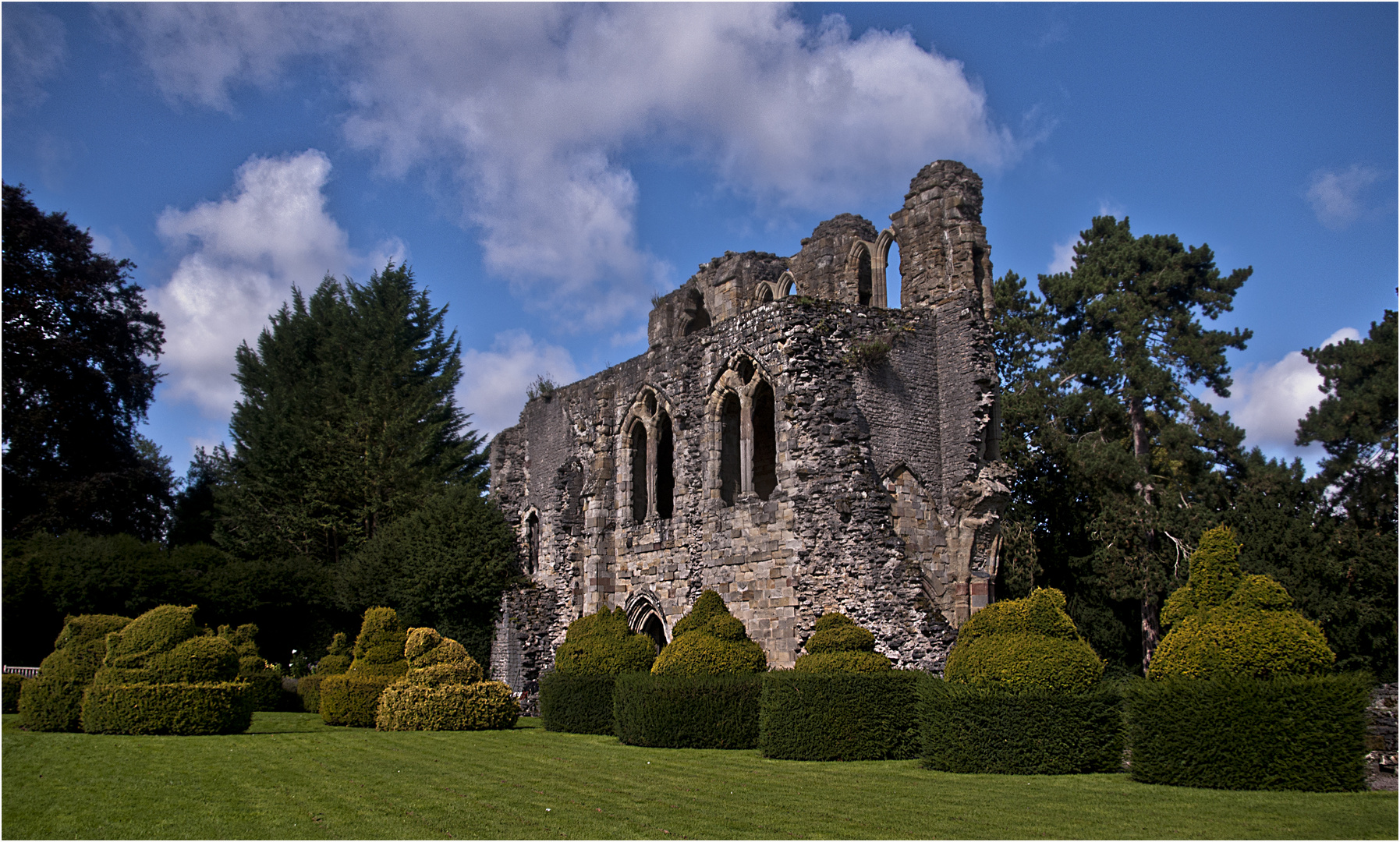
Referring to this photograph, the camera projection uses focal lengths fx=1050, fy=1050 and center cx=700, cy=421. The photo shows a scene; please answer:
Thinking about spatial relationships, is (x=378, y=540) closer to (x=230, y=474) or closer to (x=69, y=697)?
(x=230, y=474)

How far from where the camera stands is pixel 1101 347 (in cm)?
2938

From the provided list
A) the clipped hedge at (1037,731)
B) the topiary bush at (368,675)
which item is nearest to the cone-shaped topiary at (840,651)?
the clipped hedge at (1037,731)

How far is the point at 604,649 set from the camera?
59.3 ft

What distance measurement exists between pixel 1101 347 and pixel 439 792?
24427mm

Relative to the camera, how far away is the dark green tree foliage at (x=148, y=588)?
25031 mm

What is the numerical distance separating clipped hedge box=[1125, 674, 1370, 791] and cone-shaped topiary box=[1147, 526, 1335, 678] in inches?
9.9

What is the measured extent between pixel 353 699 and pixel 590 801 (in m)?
10.6

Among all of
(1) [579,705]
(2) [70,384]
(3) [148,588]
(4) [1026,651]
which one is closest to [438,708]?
(1) [579,705]

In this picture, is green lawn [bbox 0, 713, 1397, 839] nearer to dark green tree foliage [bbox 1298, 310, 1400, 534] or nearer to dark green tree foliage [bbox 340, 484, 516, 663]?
dark green tree foliage [bbox 340, 484, 516, 663]

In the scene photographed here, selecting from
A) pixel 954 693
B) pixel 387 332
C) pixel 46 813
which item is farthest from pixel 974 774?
pixel 387 332

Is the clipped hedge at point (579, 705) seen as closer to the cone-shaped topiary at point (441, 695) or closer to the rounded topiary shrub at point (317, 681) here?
the cone-shaped topiary at point (441, 695)

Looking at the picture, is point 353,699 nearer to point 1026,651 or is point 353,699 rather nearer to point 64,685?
point 64,685

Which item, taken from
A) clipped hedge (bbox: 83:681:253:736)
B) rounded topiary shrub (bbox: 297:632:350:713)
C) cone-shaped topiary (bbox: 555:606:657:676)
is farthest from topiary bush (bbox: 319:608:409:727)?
clipped hedge (bbox: 83:681:253:736)

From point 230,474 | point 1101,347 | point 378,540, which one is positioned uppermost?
point 1101,347
